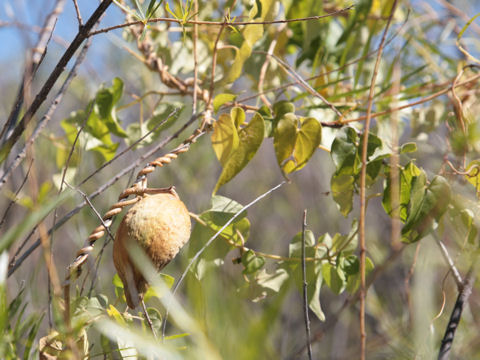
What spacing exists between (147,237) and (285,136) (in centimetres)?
19

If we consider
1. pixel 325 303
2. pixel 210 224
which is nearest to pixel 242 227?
pixel 210 224

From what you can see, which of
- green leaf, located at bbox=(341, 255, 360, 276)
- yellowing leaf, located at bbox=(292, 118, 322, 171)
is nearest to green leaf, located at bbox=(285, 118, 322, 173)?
yellowing leaf, located at bbox=(292, 118, 322, 171)

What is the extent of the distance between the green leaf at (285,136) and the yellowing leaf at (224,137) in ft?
0.15

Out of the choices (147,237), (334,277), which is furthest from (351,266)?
(147,237)

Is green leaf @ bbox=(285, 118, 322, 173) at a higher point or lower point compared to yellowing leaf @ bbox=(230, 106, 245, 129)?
lower

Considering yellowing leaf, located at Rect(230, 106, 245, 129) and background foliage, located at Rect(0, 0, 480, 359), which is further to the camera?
yellowing leaf, located at Rect(230, 106, 245, 129)

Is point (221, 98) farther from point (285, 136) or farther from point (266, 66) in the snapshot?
point (266, 66)

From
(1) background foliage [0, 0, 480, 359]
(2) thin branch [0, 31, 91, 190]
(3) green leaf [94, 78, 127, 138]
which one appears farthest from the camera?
(3) green leaf [94, 78, 127, 138]

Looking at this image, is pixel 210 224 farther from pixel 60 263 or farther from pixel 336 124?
pixel 60 263

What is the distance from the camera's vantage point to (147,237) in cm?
32

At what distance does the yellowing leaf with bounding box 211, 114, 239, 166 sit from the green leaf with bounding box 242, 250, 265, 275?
0.31 ft

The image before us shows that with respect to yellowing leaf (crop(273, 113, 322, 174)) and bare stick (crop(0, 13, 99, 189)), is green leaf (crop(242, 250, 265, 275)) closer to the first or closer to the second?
yellowing leaf (crop(273, 113, 322, 174))

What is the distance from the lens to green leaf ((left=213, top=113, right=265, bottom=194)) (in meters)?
0.42

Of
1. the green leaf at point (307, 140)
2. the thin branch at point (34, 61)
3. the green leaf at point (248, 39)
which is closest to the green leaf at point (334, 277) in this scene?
the green leaf at point (307, 140)
